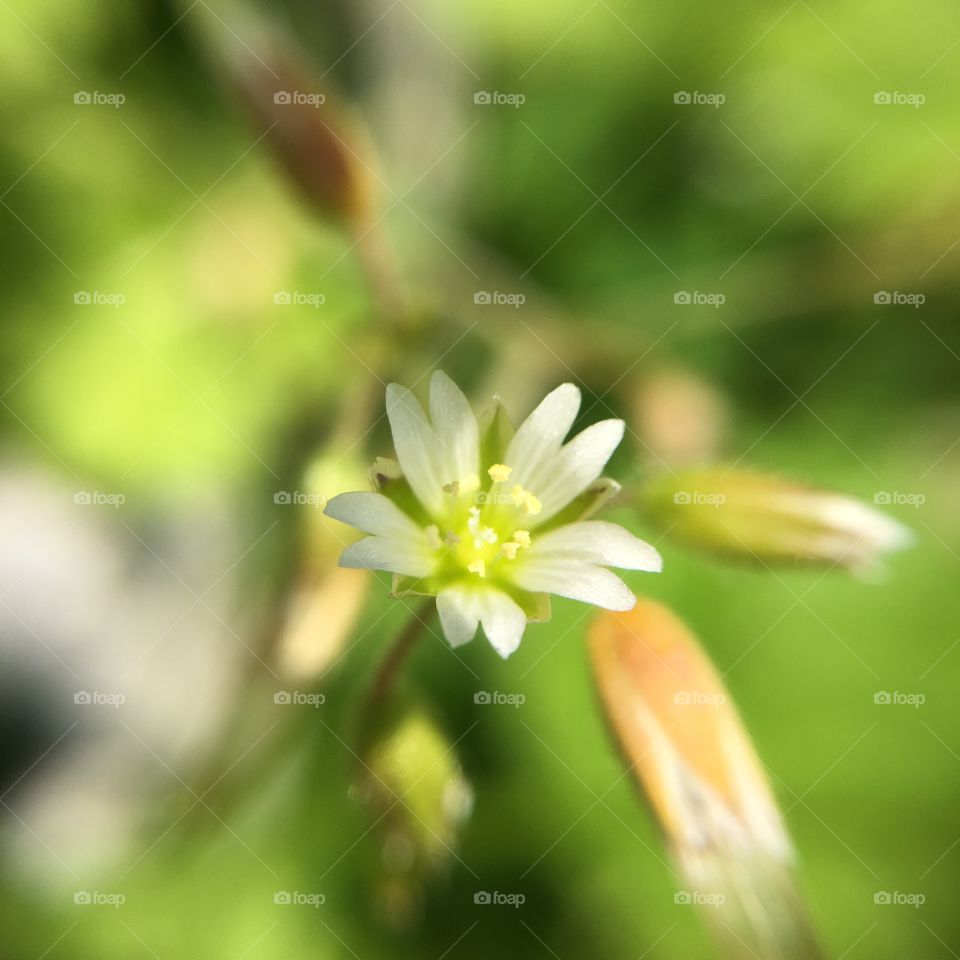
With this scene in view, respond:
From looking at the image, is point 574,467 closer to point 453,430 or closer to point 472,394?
point 453,430

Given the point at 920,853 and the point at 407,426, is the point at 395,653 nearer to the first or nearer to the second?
the point at 407,426

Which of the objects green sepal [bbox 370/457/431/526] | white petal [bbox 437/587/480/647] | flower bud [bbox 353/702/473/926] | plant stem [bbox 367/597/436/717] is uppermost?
green sepal [bbox 370/457/431/526]

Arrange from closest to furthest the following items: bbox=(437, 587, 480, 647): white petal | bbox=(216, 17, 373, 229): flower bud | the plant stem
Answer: bbox=(437, 587, 480, 647): white petal → the plant stem → bbox=(216, 17, 373, 229): flower bud

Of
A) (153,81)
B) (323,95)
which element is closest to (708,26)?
(323,95)

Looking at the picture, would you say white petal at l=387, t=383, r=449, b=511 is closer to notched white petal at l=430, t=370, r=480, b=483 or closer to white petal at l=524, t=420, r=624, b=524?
notched white petal at l=430, t=370, r=480, b=483

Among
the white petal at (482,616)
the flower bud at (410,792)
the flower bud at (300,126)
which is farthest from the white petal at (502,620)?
the flower bud at (300,126)

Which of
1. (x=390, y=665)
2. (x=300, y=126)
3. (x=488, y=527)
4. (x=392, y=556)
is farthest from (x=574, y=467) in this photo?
(x=300, y=126)

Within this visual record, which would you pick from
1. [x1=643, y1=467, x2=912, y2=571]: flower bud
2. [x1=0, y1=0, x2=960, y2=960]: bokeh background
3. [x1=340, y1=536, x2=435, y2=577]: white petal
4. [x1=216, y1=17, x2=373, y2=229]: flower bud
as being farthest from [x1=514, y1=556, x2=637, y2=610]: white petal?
[x1=216, y1=17, x2=373, y2=229]: flower bud
